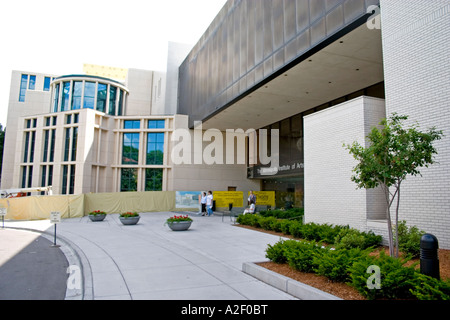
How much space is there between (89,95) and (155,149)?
11.0m

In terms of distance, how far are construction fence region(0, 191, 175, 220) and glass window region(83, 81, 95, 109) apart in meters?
15.0

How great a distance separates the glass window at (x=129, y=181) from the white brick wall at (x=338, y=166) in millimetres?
24300

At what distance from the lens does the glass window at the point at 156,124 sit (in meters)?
33.8

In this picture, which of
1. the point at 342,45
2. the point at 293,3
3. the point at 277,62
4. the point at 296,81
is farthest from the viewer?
the point at 296,81

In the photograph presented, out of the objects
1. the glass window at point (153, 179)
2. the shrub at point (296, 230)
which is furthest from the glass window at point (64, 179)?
the shrub at point (296, 230)

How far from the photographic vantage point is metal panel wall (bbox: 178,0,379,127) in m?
13.4

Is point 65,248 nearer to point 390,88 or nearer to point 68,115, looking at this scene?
point 390,88

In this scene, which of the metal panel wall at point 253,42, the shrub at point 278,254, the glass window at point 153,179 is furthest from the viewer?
the glass window at point 153,179

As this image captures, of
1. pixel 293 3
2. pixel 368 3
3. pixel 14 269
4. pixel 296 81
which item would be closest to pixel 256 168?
pixel 296 81

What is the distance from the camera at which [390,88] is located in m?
10.2

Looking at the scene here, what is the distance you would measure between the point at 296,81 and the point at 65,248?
1485 centimetres

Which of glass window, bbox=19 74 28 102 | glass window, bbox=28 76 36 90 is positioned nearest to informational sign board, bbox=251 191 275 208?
glass window, bbox=19 74 28 102

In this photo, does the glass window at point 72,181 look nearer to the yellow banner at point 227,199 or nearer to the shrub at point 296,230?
the yellow banner at point 227,199
